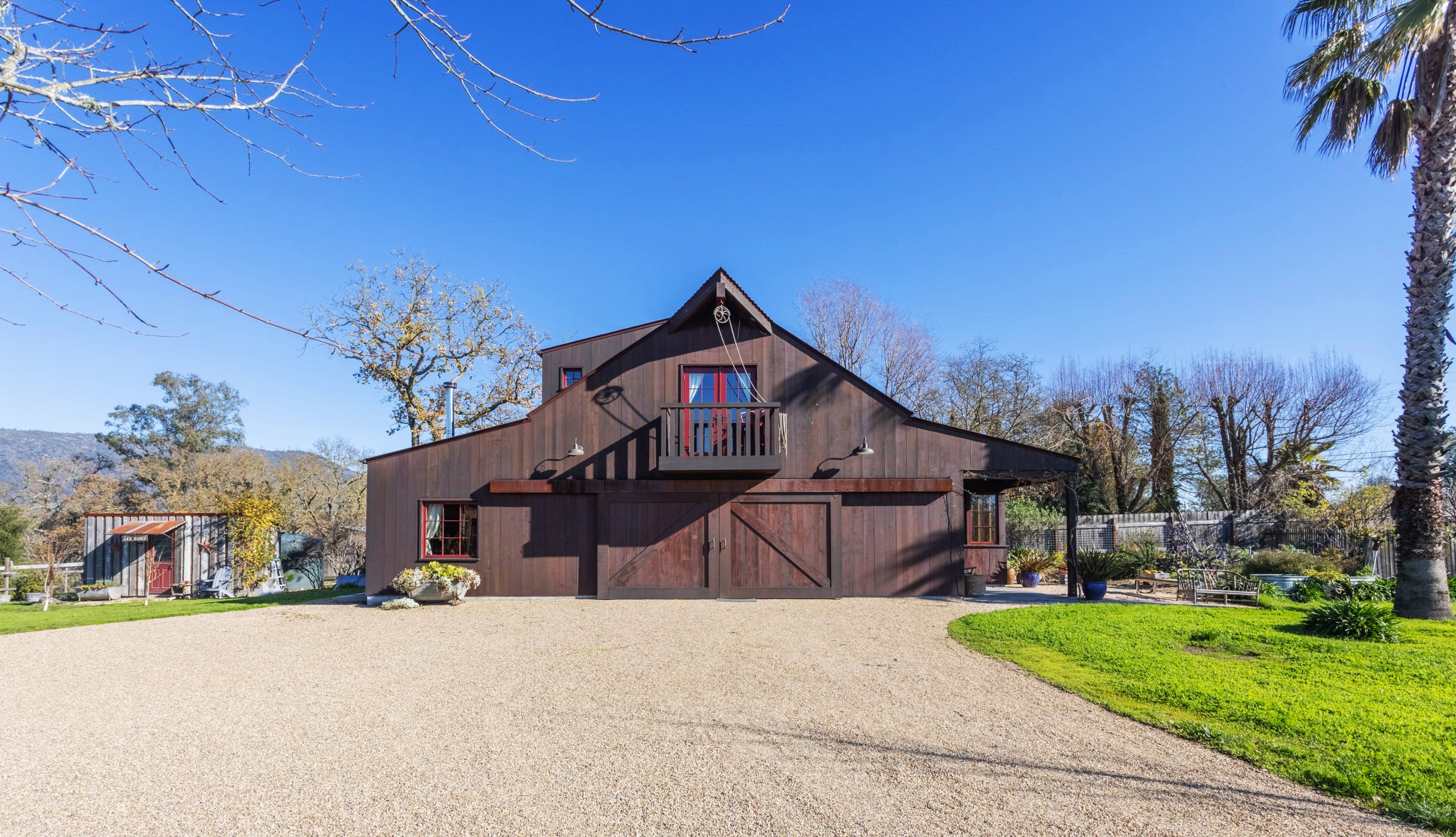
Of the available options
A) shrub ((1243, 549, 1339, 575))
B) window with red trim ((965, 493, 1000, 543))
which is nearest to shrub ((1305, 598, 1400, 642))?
shrub ((1243, 549, 1339, 575))

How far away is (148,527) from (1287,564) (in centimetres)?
2636

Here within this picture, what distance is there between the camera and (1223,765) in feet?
14.6

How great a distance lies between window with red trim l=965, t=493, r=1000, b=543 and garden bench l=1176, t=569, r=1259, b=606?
5.45 m

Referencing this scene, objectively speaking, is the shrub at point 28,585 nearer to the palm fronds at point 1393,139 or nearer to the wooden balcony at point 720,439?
the wooden balcony at point 720,439

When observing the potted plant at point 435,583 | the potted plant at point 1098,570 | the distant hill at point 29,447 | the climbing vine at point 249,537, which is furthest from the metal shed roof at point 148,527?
the distant hill at point 29,447

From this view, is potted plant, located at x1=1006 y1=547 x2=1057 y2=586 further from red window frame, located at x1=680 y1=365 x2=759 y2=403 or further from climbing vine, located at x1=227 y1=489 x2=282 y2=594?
climbing vine, located at x1=227 y1=489 x2=282 y2=594

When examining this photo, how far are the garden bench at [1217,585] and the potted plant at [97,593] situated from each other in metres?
24.0

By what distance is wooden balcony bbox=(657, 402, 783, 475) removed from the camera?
43.9 ft

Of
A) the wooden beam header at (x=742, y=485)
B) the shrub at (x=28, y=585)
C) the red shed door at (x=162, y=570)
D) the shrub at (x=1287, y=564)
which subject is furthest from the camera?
the red shed door at (x=162, y=570)

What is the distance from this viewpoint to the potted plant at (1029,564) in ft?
55.8

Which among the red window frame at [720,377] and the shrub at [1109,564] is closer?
the red window frame at [720,377]

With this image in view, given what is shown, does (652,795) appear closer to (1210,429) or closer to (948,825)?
(948,825)

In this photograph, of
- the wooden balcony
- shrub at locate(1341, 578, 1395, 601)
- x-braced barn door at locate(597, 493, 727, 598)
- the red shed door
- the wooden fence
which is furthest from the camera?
the red shed door

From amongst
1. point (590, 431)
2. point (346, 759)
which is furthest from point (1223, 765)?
point (590, 431)
